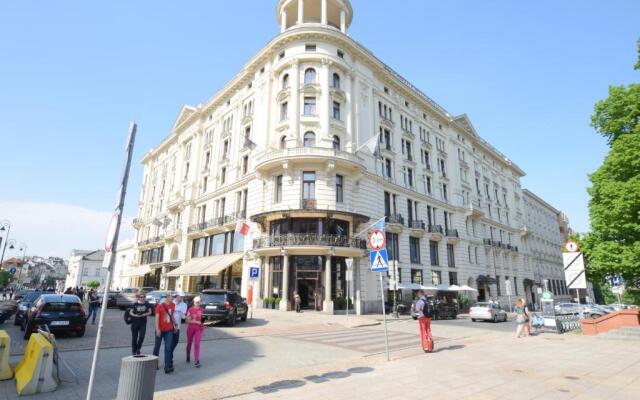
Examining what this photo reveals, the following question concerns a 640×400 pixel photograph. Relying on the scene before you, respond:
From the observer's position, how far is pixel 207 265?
3334cm

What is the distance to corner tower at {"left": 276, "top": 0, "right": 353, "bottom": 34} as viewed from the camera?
3428 cm

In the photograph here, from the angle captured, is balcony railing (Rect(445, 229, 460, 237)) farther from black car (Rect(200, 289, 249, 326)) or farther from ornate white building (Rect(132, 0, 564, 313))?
black car (Rect(200, 289, 249, 326))

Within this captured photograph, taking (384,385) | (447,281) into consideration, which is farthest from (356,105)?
(384,385)

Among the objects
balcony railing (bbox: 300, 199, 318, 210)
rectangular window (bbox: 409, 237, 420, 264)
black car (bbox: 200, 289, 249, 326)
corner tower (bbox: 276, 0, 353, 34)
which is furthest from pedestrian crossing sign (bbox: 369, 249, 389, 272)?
corner tower (bbox: 276, 0, 353, 34)

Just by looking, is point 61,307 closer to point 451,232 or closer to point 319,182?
point 319,182

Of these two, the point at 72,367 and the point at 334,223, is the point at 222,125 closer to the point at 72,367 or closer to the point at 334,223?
the point at 334,223

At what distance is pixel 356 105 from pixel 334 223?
38.4 ft

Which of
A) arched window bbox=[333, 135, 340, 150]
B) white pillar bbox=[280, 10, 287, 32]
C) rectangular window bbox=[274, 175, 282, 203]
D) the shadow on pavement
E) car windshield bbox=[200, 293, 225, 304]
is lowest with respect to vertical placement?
the shadow on pavement

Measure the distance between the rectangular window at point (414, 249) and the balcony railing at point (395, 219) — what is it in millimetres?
3110

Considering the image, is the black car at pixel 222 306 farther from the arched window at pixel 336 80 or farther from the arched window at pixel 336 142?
the arched window at pixel 336 80

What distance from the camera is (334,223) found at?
1101 inches

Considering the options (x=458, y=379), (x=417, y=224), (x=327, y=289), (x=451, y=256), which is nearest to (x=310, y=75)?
(x=417, y=224)

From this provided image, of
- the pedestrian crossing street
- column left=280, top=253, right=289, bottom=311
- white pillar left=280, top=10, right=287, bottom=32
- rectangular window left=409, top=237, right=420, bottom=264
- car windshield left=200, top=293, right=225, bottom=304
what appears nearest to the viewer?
the pedestrian crossing street

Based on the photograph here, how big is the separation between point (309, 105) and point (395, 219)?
13445mm
